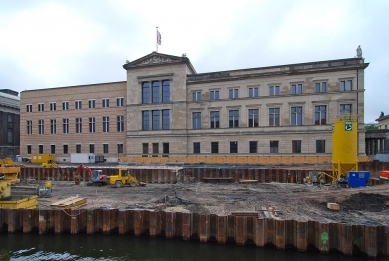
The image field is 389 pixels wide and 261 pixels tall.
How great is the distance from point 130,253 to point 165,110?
3420 cm

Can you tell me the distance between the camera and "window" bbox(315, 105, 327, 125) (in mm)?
36906

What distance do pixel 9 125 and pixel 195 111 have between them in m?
55.5

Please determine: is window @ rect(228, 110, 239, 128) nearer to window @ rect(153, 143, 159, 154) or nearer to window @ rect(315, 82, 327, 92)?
window @ rect(315, 82, 327, 92)

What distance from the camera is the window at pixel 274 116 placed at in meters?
38.8

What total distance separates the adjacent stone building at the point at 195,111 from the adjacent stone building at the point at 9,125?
623 inches

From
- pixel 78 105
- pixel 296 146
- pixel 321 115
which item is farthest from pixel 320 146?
pixel 78 105

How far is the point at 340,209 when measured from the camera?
13.8m

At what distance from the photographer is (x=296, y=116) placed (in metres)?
38.0

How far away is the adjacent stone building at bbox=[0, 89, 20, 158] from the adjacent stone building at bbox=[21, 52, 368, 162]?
15826 mm

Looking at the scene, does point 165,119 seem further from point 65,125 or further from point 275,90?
point 65,125

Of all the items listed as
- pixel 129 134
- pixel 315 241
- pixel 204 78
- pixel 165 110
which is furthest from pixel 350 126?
pixel 129 134

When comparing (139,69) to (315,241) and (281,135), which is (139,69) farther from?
(315,241)

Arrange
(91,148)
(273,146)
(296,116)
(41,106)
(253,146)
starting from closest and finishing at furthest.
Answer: (296,116) < (273,146) < (253,146) < (91,148) < (41,106)

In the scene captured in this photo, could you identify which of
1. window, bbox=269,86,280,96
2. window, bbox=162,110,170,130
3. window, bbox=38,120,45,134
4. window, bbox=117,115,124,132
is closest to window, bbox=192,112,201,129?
window, bbox=162,110,170,130
